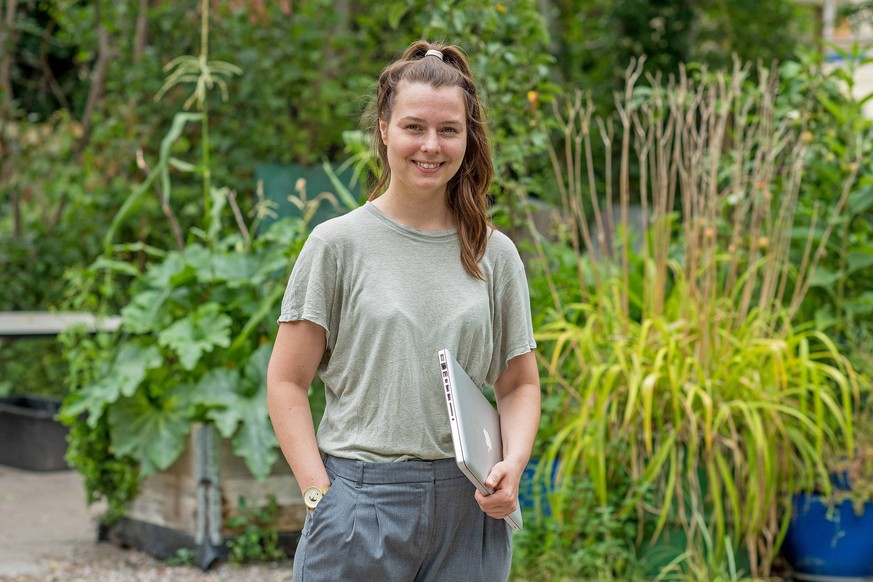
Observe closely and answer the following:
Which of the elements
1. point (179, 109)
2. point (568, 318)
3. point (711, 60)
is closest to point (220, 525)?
point (568, 318)

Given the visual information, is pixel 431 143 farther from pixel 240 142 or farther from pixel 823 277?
pixel 240 142

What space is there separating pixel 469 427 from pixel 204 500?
2.47 metres

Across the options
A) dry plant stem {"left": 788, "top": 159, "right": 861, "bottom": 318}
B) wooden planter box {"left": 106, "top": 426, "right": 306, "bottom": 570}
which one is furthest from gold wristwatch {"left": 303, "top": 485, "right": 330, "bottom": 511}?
dry plant stem {"left": 788, "top": 159, "right": 861, "bottom": 318}

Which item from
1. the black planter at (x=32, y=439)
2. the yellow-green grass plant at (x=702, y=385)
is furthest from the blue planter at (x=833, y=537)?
the black planter at (x=32, y=439)

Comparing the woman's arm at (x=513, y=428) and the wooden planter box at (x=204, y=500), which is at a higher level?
the woman's arm at (x=513, y=428)

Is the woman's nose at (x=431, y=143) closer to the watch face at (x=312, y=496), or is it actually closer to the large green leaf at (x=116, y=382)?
the watch face at (x=312, y=496)

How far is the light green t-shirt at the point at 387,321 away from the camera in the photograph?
168 centimetres

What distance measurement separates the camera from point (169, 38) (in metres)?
6.74

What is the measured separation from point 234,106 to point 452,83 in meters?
5.40

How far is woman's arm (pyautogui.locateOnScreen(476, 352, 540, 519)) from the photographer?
164cm

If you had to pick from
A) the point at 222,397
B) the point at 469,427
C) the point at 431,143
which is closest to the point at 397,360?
the point at 469,427

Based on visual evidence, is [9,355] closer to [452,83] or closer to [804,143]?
[804,143]

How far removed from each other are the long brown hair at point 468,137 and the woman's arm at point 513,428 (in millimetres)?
215

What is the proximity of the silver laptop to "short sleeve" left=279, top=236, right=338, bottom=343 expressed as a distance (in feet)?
0.68
